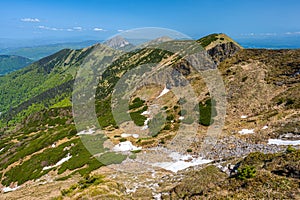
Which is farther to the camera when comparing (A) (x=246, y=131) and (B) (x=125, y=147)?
(B) (x=125, y=147)

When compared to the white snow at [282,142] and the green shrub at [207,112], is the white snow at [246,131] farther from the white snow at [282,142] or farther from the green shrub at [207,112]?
the green shrub at [207,112]

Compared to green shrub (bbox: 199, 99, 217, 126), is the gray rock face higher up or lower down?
higher up

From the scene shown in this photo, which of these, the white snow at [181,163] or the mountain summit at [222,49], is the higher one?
the mountain summit at [222,49]

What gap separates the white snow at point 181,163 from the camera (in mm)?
35312

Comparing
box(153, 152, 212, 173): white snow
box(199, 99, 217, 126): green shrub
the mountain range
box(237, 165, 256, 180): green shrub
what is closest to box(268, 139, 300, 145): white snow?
the mountain range

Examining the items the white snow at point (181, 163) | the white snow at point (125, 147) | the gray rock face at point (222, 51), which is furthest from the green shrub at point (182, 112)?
the gray rock face at point (222, 51)

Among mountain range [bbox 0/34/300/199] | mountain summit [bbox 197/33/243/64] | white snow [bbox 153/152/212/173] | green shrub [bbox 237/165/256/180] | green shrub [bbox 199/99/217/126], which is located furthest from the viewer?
mountain summit [bbox 197/33/243/64]

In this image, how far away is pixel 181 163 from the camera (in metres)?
36.8

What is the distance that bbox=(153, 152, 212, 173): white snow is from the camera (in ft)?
116

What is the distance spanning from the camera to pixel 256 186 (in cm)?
1897

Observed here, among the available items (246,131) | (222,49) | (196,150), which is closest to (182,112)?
(246,131)

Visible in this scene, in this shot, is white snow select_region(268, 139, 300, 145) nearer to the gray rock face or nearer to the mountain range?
the mountain range

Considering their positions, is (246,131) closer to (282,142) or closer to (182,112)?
(282,142)

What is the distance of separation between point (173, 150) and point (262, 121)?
17.9 m
